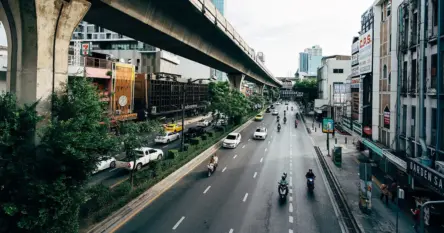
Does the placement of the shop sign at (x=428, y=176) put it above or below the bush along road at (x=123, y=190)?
above

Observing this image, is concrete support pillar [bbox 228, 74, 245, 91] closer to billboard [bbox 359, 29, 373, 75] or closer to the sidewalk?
billboard [bbox 359, 29, 373, 75]

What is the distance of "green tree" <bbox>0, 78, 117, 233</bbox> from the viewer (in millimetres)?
9164

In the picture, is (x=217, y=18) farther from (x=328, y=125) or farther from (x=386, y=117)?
(x=328, y=125)

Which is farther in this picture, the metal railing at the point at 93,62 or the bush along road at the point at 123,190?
the metal railing at the point at 93,62

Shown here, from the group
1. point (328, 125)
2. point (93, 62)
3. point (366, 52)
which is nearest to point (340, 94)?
point (328, 125)

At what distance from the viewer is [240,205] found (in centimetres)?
1766

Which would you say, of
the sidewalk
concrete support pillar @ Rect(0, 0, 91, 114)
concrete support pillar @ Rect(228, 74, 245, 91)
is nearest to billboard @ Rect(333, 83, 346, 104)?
the sidewalk

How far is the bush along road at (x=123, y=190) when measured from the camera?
14.0 metres

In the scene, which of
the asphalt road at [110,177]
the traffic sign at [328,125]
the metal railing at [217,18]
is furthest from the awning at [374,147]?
the asphalt road at [110,177]

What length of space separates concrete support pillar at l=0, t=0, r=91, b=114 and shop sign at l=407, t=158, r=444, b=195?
1518cm

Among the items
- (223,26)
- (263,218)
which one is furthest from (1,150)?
(223,26)

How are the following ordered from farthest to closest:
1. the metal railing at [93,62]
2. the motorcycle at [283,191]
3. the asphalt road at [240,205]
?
the metal railing at [93,62], the motorcycle at [283,191], the asphalt road at [240,205]

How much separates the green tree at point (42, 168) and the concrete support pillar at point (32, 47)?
76.8 inches

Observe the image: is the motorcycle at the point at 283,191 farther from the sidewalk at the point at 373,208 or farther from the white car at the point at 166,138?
the white car at the point at 166,138
